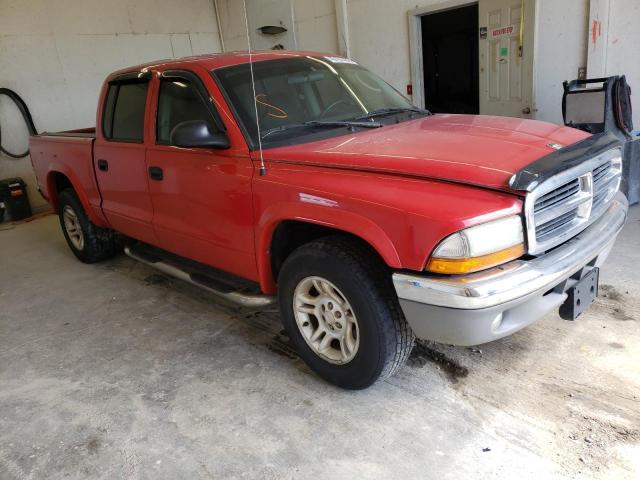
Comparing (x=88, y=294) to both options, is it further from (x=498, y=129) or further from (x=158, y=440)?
(x=498, y=129)

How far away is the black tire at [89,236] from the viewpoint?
473cm

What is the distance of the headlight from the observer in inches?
75.4

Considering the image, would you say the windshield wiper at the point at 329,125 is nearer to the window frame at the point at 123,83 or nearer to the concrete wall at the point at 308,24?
the window frame at the point at 123,83

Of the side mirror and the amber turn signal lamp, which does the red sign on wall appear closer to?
the side mirror

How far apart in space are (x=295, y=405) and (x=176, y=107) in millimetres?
2019

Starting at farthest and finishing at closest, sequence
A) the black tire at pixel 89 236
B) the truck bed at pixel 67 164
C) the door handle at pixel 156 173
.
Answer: the black tire at pixel 89 236, the truck bed at pixel 67 164, the door handle at pixel 156 173

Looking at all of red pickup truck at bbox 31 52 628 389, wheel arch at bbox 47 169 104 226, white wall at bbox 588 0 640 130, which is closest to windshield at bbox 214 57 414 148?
red pickup truck at bbox 31 52 628 389

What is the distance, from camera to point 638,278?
3586 mm

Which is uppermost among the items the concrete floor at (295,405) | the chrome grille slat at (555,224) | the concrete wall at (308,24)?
the concrete wall at (308,24)

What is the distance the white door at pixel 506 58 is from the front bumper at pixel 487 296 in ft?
15.0

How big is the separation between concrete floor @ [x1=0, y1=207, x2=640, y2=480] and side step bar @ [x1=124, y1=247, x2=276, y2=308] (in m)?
0.37

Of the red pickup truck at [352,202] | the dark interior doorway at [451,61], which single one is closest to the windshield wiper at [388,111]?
the red pickup truck at [352,202]

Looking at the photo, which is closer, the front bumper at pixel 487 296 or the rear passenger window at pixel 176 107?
the front bumper at pixel 487 296

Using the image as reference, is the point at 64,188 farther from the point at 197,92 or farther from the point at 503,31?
the point at 503,31
